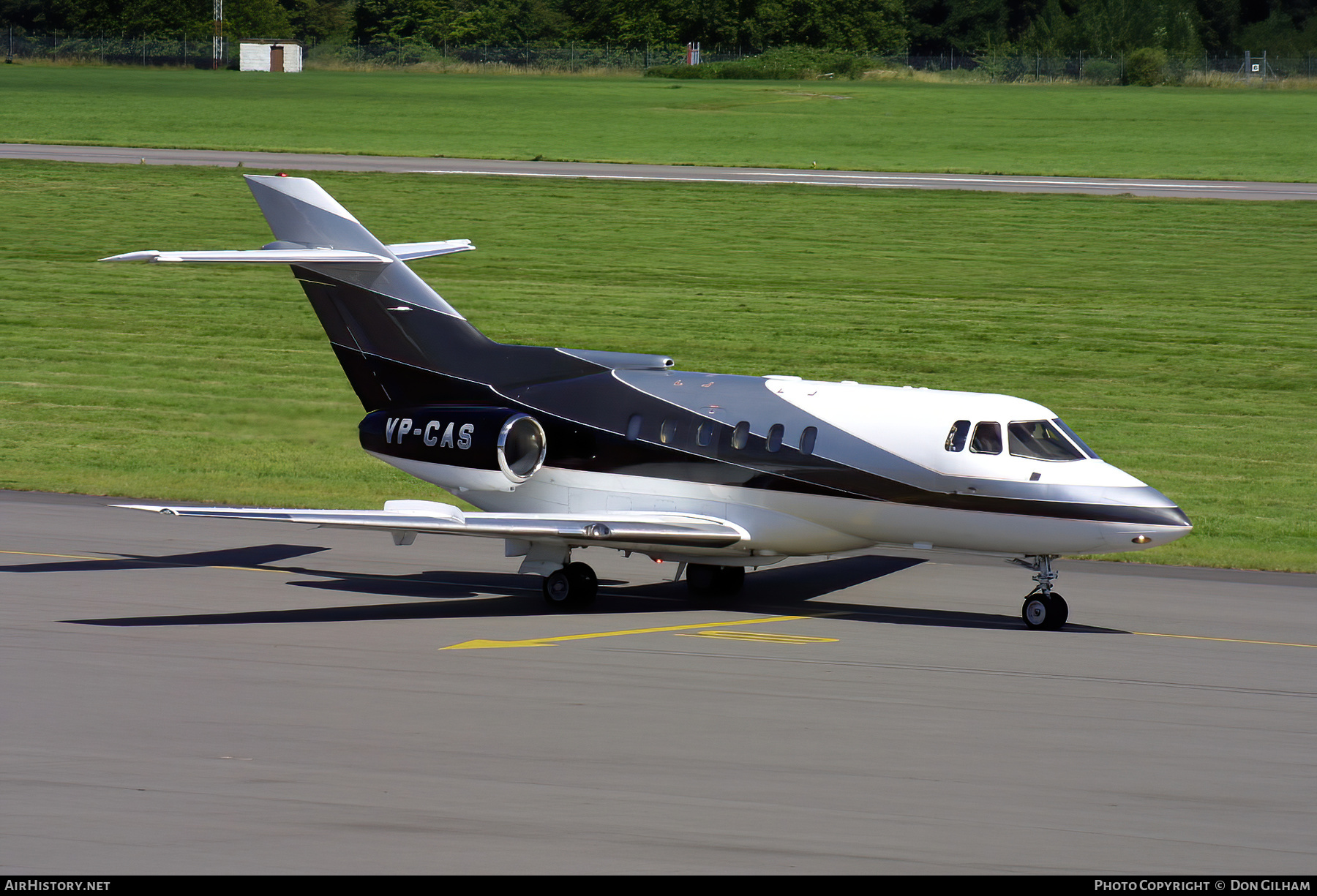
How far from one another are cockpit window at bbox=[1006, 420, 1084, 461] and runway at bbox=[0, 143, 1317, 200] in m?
39.1

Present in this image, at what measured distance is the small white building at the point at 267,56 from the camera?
403 ft

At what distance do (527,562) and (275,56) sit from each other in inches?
4350

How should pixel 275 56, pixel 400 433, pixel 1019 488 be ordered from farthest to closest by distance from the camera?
pixel 275 56 < pixel 400 433 < pixel 1019 488

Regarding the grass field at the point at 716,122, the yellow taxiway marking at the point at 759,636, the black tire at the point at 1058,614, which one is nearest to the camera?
the yellow taxiway marking at the point at 759,636

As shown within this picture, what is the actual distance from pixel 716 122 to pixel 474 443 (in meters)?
62.6

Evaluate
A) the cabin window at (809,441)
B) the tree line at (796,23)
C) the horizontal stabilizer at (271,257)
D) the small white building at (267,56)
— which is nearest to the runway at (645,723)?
the cabin window at (809,441)

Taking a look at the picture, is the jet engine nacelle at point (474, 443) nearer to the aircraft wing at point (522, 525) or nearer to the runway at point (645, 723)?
the aircraft wing at point (522, 525)

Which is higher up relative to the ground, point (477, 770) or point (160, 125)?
point (160, 125)

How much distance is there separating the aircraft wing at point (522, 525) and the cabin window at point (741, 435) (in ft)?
3.45

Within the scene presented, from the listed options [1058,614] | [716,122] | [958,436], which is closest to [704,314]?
[958,436]

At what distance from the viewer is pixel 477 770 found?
13.6 m

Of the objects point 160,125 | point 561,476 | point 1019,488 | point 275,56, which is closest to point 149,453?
point 561,476

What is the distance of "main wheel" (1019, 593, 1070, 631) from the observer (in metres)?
19.7

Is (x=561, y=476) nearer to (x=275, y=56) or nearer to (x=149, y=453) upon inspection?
(x=149, y=453)
